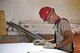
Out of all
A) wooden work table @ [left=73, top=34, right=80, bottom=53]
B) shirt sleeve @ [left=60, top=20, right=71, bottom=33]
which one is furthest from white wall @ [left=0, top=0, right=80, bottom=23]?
shirt sleeve @ [left=60, top=20, right=71, bottom=33]

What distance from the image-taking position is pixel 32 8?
4109mm

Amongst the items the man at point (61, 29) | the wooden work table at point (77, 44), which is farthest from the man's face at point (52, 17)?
the wooden work table at point (77, 44)

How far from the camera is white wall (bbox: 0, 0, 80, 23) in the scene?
4.07 meters

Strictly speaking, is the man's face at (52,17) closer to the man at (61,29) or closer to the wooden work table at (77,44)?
the man at (61,29)

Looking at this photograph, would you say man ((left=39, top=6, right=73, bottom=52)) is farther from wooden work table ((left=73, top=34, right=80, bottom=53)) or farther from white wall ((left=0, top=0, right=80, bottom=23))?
white wall ((left=0, top=0, right=80, bottom=23))

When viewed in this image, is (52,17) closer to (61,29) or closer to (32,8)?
(61,29)

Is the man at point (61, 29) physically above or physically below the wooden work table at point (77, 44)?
above

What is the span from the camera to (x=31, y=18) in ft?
13.5

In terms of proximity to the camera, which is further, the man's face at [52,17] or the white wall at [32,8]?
the white wall at [32,8]

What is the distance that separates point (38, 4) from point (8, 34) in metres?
A: 0.89

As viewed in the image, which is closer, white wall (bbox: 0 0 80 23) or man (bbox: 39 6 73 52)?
man (bbox: 39 6 73 52)

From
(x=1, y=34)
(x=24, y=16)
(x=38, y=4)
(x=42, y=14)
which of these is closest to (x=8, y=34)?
(x=1, y=34)

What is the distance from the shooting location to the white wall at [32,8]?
407 cm

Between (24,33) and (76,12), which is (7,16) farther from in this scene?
(76,12)
